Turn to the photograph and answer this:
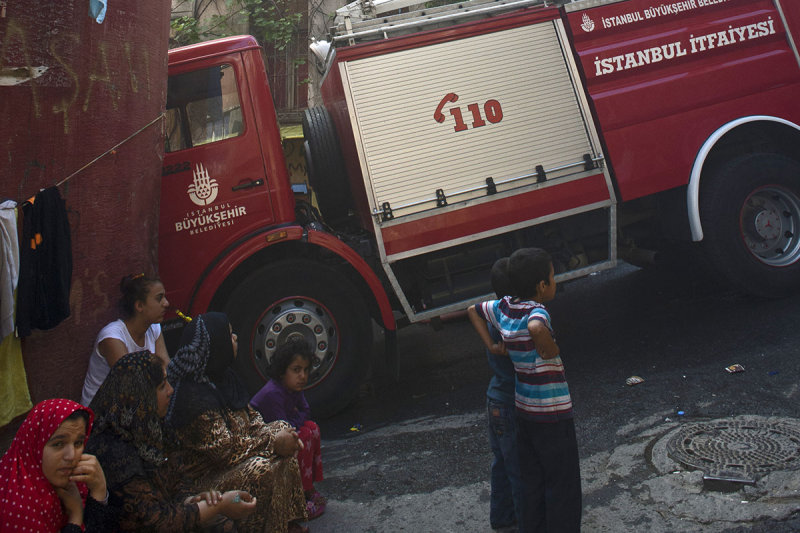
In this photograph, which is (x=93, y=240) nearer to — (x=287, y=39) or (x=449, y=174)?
(x=449, y=174)

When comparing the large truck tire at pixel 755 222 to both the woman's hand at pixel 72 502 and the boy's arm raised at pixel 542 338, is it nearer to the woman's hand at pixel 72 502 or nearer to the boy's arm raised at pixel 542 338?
the boy's arm raised at pixel 542 338

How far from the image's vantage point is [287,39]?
12102 millimetres

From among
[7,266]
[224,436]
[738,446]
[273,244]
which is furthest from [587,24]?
[7,266]

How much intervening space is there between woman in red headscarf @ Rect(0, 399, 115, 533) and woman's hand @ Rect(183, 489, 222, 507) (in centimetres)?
49

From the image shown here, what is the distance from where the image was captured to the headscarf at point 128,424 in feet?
7.96

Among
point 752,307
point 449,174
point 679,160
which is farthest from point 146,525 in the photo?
point 752,307

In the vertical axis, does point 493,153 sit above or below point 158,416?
above

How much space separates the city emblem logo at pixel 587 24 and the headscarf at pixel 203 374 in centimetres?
376

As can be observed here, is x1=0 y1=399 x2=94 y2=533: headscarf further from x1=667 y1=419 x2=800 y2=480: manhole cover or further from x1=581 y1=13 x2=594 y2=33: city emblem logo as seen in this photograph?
x1=581 y1=13 x2=594 y2=33: city emblem logo

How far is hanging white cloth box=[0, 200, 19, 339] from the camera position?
3.61 meters

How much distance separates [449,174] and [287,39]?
26.3 feet

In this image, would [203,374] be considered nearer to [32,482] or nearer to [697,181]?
[32,482]

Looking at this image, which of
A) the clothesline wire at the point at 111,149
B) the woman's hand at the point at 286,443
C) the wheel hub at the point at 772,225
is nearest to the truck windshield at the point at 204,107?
the clothesline wire at the point at 111,149

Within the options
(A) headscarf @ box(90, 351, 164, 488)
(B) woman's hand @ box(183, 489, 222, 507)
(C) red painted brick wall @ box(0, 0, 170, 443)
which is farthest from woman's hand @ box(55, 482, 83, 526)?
(C) red painted brick wall @ box(0, 0, 170, 443)
